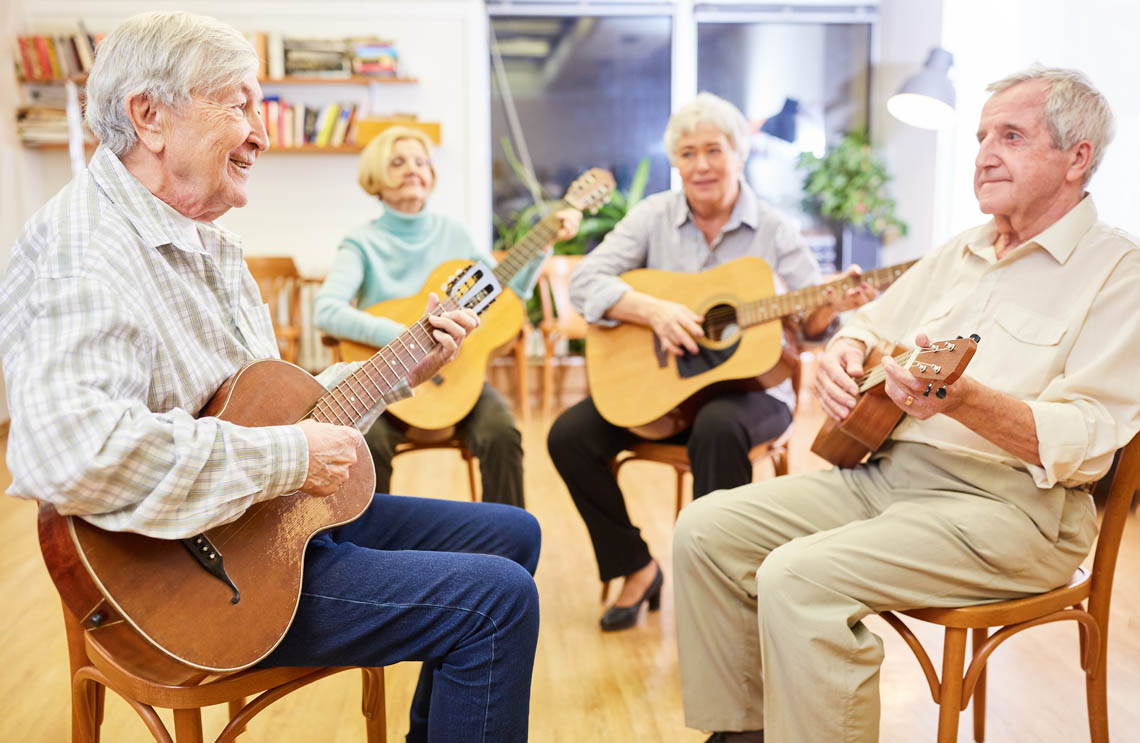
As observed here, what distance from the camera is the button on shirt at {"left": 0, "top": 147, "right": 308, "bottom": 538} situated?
41.2 inches

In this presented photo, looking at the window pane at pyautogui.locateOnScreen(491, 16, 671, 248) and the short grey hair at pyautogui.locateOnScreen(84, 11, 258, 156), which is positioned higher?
the window pane at pyautogui.locateOnScreen(491, 16, 671, 248)

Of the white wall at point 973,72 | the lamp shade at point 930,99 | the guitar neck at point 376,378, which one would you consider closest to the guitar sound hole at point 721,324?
the guitar neck at point 376,378

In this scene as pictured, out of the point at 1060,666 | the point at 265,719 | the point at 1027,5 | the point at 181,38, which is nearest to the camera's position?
the point at 181,38

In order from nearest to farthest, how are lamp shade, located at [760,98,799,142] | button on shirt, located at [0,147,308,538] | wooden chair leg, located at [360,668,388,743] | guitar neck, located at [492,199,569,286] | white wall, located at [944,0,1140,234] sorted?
button on shirt, located at [0,147,308,538], wooden chair leg, located at [360,668,388,743], guitar neck, located at [492,199,569,286], white wall, located at [944,0,1140,234], lamp shade, located at [760,98,799,142]

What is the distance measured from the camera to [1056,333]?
152 centimetres

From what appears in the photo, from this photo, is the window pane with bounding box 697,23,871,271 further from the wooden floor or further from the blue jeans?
the blue jeans

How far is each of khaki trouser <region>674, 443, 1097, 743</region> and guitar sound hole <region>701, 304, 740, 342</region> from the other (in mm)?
709

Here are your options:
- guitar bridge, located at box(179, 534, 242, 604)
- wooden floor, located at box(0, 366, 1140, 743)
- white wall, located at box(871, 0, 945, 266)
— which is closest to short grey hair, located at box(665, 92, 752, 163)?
wooden floor, located at box(0, 366, 1140, 743)

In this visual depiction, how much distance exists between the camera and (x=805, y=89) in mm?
6262

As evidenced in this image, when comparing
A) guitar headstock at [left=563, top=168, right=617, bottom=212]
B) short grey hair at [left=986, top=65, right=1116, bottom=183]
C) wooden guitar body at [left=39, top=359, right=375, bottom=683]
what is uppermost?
short grey hair at [left=986, top=65, right=1116, bottom=183]

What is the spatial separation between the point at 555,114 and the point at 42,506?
5474 millimetres

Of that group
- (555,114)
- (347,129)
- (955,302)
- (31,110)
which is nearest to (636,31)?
(555,114)

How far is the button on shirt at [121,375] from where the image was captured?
1.05 metres

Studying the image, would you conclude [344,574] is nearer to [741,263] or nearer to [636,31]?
[741,263]
